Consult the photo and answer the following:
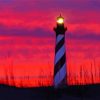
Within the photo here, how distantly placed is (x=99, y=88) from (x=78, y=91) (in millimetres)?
404

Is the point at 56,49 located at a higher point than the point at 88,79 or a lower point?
higher

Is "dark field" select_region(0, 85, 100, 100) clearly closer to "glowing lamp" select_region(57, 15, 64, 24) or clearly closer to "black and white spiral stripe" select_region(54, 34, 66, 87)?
"black and white spiral stripe" select_region(54, 34, 66, 87)

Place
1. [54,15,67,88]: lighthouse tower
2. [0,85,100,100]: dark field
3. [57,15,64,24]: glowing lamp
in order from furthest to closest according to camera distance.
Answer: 1. [57,15,64,24]: glowing lamp
2. [54,15,67,88]: lighthouse tower
3. [0,85,100,100]: dark field

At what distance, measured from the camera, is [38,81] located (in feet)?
30.1

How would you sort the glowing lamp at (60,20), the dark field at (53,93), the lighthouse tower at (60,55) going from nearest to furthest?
the dark field at (53,93) < the lighthouse tower at (60,55) < the glowing lamp at (60,20)

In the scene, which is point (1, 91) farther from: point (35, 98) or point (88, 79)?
point (88, 79)

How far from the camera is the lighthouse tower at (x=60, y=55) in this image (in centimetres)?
873

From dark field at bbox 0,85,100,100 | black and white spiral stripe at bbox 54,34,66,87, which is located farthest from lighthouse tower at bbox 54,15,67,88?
dark field at bbox 0,85,100,100

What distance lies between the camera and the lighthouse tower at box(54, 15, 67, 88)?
8.73 m

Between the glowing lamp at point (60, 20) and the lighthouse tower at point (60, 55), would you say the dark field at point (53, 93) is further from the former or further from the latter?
the glowing lamp at point (60, 20)

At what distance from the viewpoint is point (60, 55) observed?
29.2 ft

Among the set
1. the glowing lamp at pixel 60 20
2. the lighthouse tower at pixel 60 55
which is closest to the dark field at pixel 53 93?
the lighthouse tower at pixel 60 55

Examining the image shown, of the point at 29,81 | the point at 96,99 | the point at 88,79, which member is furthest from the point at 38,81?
the point at 96,99

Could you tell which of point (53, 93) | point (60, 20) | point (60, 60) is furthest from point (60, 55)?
point (53, 93)
